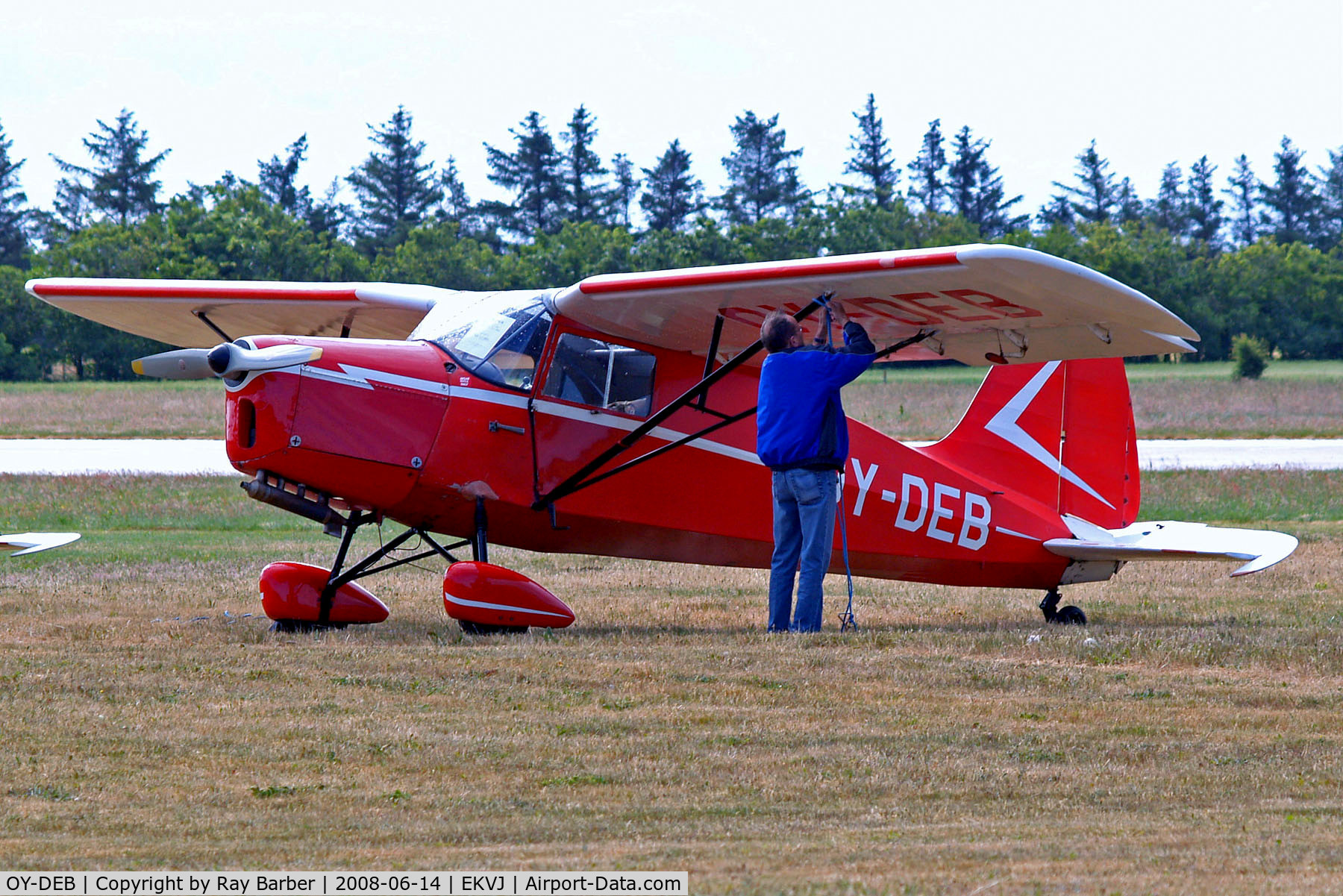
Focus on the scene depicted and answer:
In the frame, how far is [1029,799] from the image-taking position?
517 centimetres

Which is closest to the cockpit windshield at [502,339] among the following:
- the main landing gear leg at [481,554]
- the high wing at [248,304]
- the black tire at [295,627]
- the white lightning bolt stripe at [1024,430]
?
the main landing gear leg at [481,554]

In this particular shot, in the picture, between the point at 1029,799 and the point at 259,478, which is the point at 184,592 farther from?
the point at 1029,799

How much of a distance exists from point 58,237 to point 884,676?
83103 mm

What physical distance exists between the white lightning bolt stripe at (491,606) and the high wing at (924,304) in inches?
79.2

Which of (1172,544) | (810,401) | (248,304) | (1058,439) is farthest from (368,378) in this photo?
(1172,544)

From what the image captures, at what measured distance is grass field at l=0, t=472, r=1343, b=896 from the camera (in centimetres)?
445

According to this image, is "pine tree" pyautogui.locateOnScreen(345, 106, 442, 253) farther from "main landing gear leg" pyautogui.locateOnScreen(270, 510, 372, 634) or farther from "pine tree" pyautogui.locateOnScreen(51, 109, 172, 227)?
"main landing gear leg" pyautogui.locateOnScreen(270, 510, 372, 634)

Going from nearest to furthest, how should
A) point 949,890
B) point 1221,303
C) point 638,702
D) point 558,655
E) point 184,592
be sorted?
point 949,890 < point 638,702 < point 558,655 < point 184,592 < point 1221,303

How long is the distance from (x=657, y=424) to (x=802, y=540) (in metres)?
1.34

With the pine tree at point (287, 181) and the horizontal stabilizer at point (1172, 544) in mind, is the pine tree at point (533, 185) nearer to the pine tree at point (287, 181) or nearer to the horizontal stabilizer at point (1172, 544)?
the pine tree at point (287, 181)

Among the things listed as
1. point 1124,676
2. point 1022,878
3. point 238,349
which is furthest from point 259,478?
point 1022,878

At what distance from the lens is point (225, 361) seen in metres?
8.09

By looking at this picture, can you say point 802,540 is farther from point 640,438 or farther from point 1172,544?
point 1172,544

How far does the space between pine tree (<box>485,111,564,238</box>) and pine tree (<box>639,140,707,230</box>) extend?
596 centimetres
